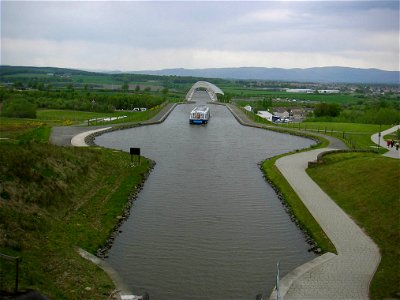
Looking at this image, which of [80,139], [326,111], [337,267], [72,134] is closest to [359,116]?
[326,111]

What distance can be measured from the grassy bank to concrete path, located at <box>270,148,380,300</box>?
3.86 m

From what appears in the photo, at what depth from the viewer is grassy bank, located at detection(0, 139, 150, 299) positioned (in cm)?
938

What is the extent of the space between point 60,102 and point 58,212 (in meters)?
49.2

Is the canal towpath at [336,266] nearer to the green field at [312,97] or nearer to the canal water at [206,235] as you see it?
the canal water at [206,235]

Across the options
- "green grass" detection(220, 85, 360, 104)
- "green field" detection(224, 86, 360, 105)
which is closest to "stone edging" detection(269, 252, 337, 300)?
"green field" detection(224, 86, 360, 105)

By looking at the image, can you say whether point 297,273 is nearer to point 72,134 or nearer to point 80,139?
point 80,139

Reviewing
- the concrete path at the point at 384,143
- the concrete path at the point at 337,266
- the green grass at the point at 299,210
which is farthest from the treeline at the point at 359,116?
the concrete path at the point at 337,266

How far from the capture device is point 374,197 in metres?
14.7

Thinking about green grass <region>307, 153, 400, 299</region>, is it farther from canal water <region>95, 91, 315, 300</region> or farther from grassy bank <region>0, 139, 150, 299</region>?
grassy bank <region>0, 139, 150, 299</region>

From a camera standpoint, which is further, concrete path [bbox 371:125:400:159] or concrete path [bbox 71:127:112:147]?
concrete path [bbox 71:127:112:147]

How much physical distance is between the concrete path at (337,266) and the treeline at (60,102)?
37.1 metres

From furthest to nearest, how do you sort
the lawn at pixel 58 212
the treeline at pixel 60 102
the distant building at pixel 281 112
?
the distant building at pixel 281 112, the treeline at pixel 60 102, the lawn at pixel 58 212

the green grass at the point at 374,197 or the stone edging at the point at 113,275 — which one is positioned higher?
the green grass at the point at 374,197

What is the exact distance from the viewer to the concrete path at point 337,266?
919cm
